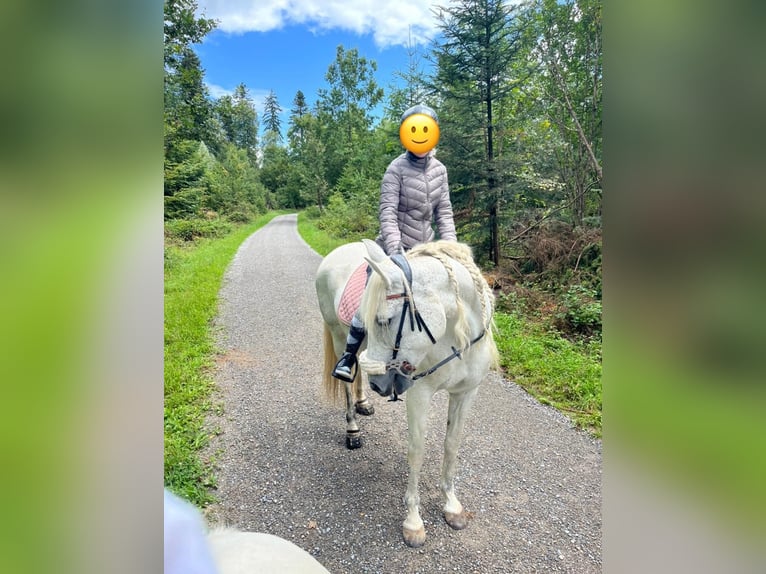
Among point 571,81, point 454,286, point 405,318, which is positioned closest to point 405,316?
point 405,318

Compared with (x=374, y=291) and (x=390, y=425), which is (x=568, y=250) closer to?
(x=390, y=425)

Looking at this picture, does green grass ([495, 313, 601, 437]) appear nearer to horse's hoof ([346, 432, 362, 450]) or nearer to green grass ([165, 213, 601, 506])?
green grass ([165, 213, 601, 506])

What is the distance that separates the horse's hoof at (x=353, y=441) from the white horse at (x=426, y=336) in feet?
2.89

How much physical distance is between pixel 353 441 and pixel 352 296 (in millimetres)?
1355

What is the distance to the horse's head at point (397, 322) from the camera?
1.79 meters

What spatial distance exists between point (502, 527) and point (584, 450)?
1.18 metres

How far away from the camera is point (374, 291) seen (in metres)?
1.83
